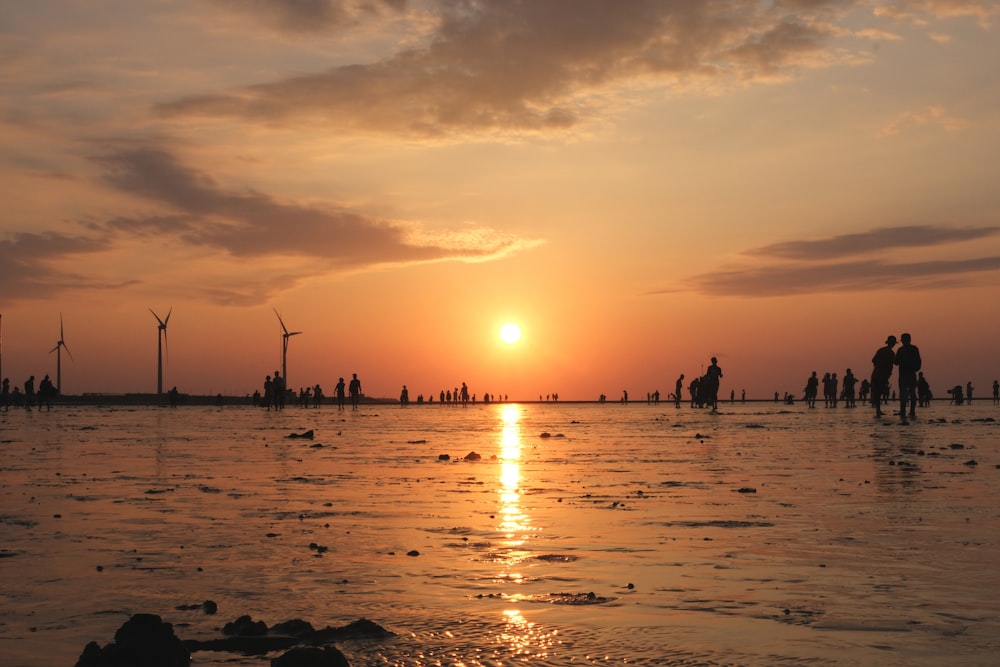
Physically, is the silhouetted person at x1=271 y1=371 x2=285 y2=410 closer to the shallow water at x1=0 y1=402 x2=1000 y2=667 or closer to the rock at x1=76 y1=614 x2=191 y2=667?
the shallow water at x1=0 y1=402 x2=1000 y2=667

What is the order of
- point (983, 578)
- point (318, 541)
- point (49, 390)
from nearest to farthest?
point (983, 578), point (318, 541), point (49, 390)

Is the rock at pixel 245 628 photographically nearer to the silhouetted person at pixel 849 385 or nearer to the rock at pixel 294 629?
the rock at pixel 294 629

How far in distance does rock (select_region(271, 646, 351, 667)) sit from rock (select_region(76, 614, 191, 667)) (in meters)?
0.59

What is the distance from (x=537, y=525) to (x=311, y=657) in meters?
6.19

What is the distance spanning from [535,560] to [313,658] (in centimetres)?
395

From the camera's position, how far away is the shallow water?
5794mm

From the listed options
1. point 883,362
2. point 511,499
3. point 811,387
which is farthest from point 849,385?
point 511,499

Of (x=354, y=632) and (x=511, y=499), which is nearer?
(x=354, y=632)

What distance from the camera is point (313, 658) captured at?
489cm

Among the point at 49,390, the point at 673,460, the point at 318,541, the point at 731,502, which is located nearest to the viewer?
the point at 318,541

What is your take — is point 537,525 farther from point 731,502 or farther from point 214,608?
point 214,608

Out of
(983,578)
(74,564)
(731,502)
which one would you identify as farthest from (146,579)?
(731,502)

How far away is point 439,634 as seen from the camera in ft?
19.6

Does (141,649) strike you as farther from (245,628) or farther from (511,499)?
(511,499)
